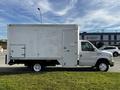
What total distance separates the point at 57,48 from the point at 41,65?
1581mm

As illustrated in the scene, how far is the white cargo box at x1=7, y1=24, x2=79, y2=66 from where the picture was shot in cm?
1745

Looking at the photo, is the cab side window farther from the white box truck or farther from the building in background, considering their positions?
the building in background

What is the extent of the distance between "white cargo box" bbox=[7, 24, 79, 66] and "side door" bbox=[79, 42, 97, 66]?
501 mm

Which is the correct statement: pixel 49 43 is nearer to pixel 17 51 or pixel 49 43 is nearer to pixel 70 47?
pixel 70 47

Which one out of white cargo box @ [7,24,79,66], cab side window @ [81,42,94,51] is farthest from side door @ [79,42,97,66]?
white cargo box @ [7,24,79,66]

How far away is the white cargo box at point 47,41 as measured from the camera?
1745 centimetres

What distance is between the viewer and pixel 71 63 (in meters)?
17.6

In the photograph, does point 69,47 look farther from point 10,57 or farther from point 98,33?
point 98,33

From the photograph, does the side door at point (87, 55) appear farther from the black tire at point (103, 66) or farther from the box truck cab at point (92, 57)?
the black tire at point (103, 66)

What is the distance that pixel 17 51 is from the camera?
17297 mm

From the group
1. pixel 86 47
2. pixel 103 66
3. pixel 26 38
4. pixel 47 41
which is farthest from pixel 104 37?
pixel 26 38

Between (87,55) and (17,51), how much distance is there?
4.59 metres

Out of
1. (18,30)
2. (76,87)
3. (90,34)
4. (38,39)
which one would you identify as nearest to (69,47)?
(38,39)

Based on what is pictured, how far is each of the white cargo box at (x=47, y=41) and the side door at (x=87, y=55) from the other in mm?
501
